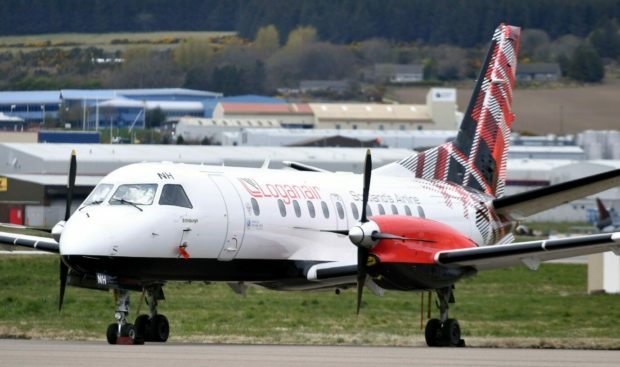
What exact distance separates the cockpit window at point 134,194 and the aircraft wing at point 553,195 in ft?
21.1

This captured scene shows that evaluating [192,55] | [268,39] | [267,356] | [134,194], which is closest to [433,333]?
[134,194]

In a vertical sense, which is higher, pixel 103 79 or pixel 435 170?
pixel 435 170

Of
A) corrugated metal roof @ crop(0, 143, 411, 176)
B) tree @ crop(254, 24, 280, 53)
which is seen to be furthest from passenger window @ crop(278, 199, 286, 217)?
tree @ crop(254, 24, 280, 53)

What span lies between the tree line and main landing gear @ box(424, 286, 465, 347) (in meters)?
71.8

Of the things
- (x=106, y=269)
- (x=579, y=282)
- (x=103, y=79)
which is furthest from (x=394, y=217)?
(x=103, y=79)

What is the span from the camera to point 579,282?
132ft

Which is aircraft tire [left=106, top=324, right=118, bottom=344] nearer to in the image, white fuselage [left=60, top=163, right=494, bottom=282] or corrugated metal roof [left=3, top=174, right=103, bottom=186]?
white fuselage [left=60, top=163, right=494, bottom=282]

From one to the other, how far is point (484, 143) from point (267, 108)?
79.1m

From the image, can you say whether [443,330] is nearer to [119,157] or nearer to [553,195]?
[553,195]

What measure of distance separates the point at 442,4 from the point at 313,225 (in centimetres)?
8443

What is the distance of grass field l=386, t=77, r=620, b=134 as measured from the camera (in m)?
98.3

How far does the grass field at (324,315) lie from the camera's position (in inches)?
1013

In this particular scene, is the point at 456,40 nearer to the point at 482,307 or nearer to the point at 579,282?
the point at 579,282

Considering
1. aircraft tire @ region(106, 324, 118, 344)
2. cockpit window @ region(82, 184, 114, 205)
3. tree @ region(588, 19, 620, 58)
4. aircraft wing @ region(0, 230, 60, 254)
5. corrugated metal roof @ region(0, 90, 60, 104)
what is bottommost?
tree @ region(588, 19, 620, 58)
